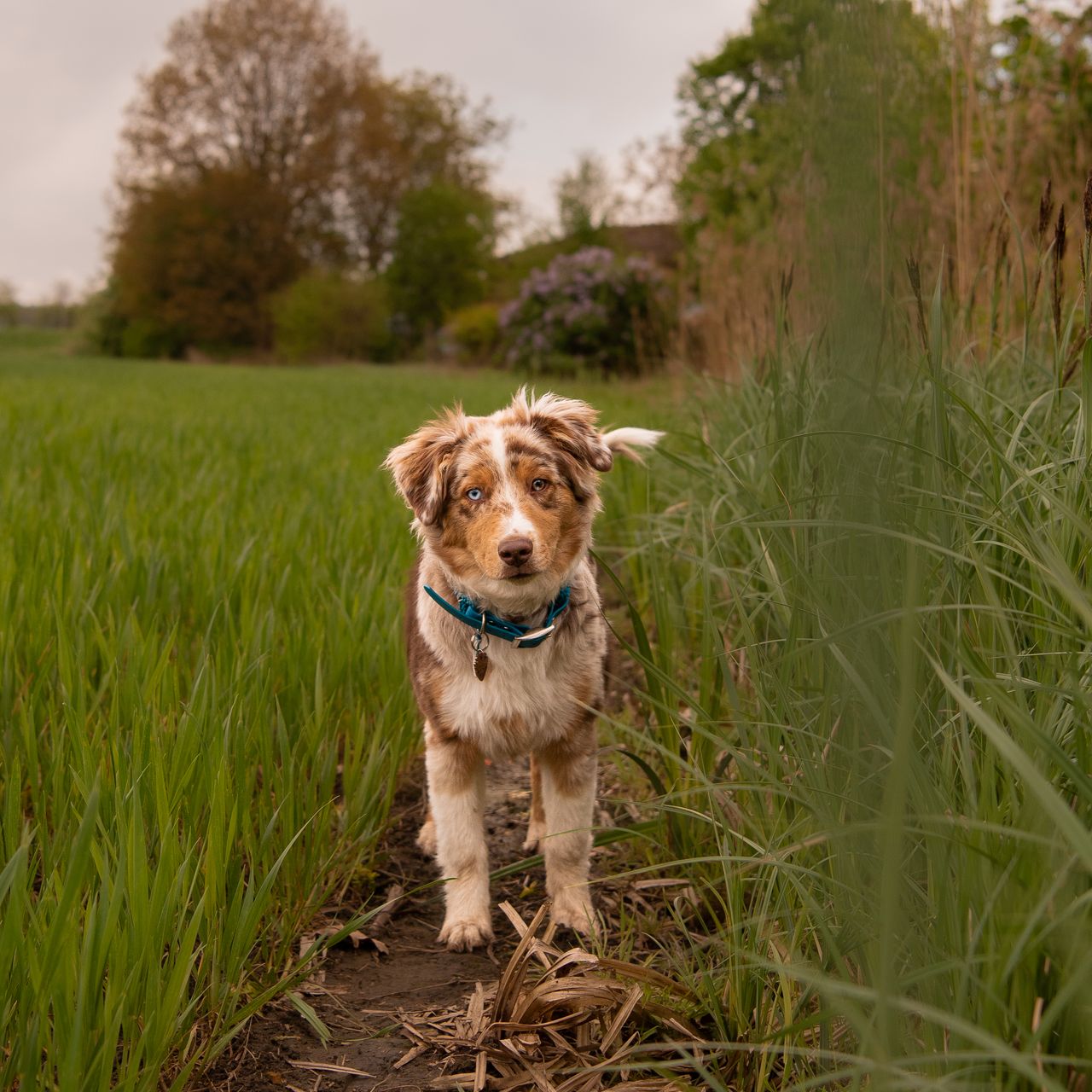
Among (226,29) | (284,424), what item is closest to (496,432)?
(284,424)

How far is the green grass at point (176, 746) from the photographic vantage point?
1544mm

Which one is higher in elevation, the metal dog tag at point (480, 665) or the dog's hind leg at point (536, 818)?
the metal dog tag at point (480, 665)

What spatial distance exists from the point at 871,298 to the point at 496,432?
67.9 inches

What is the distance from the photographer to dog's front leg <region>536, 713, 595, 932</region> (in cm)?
245

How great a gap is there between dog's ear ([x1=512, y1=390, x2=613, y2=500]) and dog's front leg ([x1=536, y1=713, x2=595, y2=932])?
0.64 metres

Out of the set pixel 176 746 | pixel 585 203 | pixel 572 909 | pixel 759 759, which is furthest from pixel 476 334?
pixel 759 759

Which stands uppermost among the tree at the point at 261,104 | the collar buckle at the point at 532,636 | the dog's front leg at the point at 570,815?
the tree at the point at 261,104

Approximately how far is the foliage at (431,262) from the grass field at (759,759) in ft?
129

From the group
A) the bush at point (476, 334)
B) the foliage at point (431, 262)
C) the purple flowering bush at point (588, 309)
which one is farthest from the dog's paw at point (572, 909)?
the foliage at point (431, 262)

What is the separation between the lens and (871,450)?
46.9 inches

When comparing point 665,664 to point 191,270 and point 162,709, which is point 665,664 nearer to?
point 162,709

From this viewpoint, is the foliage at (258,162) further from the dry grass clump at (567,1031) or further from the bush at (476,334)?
the dry grass clump at (567,1031)

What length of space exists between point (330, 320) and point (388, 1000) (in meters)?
38.4

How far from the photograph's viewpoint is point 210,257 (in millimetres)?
42094
